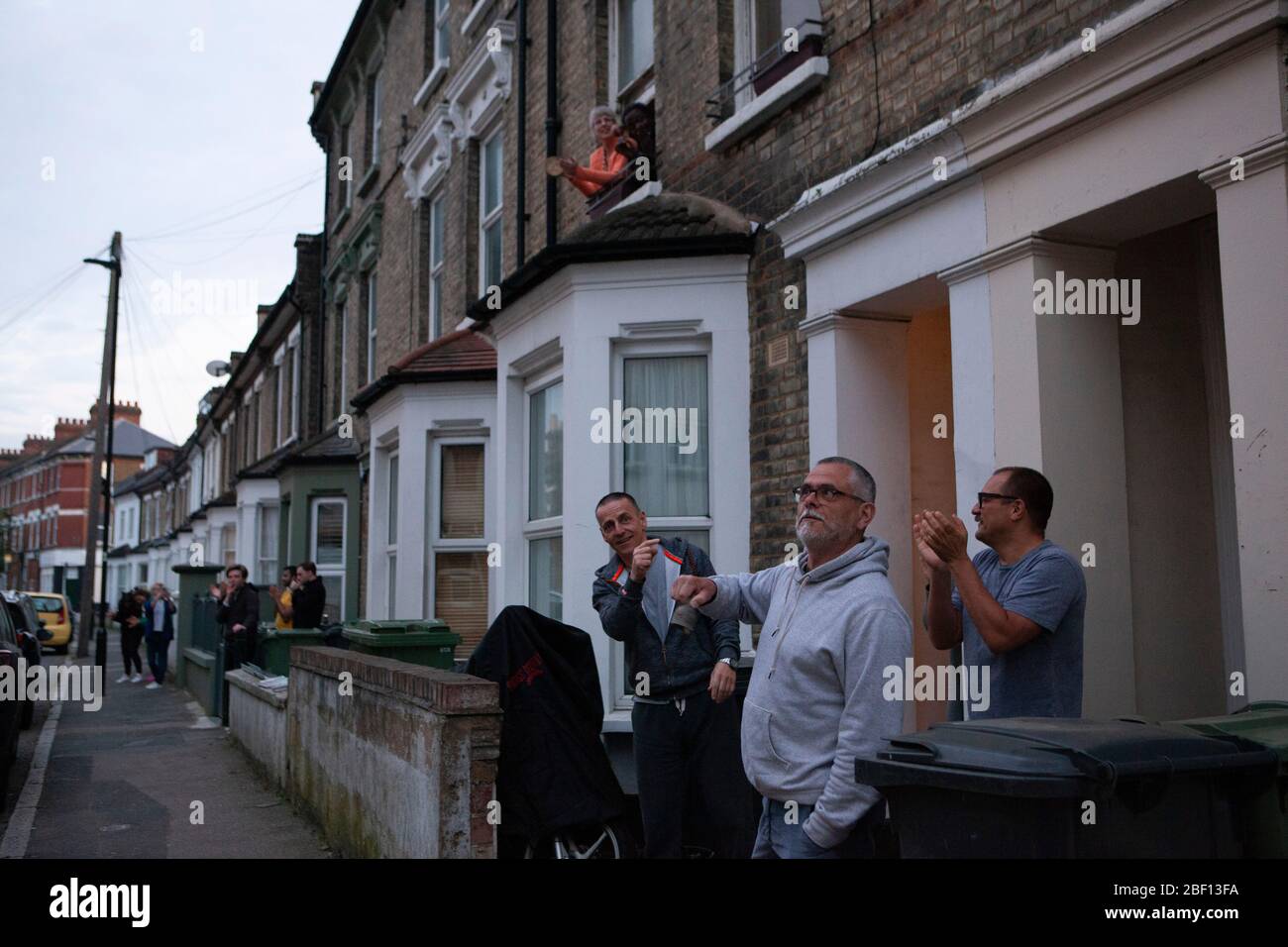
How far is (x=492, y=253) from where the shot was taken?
12703 millimetres

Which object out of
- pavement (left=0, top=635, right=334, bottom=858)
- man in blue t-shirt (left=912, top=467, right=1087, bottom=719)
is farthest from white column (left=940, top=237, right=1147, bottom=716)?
pavement (left=0, top=635, right=334, bottom=858)

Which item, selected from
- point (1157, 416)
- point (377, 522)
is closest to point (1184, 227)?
point (1157, 416)

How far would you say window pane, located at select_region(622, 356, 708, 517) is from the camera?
23.8 feet

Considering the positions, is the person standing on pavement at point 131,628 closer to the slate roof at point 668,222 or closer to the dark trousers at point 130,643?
the dark trousers at point 130,643

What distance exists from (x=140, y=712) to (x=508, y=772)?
39.2ft

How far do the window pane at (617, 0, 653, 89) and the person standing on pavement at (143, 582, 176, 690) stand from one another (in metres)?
13.5

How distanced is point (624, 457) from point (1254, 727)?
476 cm

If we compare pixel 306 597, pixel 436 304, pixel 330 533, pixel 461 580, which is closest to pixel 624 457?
pixel 461 580

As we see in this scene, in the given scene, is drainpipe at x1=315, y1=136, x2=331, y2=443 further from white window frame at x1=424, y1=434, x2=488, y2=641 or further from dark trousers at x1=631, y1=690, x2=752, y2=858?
dark trousers at x1=631, y1=690, x2=752, y2=858

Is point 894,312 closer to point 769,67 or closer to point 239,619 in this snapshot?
point 769,67

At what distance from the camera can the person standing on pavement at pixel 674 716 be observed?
4.73m

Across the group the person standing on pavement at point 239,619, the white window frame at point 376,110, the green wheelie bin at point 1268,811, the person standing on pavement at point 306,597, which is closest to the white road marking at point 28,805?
the person standing on pavement at point 239,619

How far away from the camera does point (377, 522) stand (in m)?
12.6
